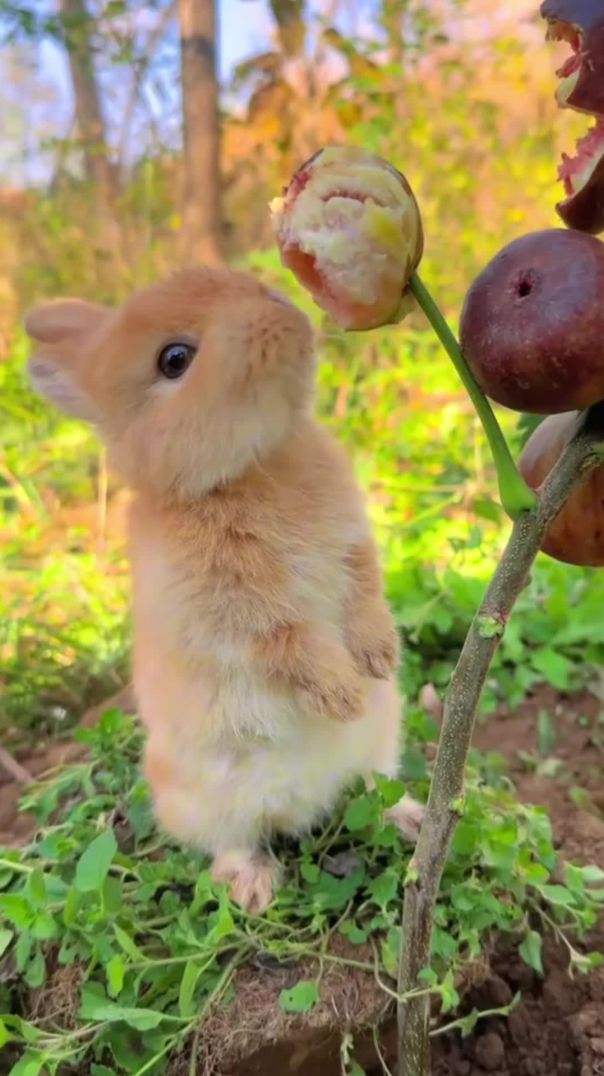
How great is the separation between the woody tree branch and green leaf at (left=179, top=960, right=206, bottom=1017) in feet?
0.68

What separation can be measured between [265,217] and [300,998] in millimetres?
3472

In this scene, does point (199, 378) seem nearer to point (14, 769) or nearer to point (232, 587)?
point (232, 587)

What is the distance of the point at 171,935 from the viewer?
100 cm

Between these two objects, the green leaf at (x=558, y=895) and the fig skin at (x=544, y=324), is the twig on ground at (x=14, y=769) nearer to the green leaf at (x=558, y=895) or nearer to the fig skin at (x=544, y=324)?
the green leaf at (x=558, y=895)

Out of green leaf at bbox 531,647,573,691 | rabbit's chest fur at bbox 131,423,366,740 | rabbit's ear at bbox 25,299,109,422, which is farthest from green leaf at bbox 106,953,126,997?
green leaf at bbox 531,647,573,691

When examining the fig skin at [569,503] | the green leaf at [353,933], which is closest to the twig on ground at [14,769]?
the green leaf at [353,933]

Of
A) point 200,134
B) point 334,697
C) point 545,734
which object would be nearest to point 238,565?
point 334,697

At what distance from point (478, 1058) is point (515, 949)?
0.13m

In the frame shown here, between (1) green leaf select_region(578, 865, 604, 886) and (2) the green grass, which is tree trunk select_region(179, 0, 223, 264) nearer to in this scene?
(2) the green grass

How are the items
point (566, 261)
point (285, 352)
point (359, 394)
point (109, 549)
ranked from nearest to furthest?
point (566, 261)
point (285, 352)
point (109, 549)
point (359, 394)

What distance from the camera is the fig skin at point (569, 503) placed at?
722 mm

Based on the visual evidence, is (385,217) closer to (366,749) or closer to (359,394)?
(366,749)

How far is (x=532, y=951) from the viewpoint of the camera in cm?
108

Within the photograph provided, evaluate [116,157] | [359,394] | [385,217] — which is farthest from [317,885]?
[116,157]
